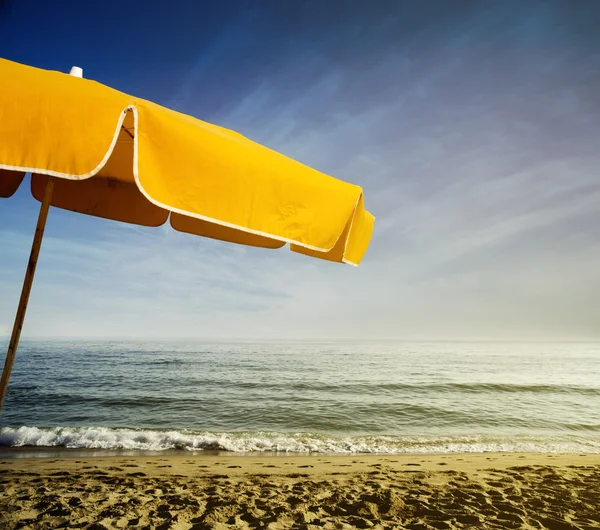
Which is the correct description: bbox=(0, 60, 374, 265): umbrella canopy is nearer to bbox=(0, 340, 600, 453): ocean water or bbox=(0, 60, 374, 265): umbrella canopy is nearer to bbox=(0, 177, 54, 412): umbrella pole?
bbox=(0, 177, 54, 412): umbrella pole

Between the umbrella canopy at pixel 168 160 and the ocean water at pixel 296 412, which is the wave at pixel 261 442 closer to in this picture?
the ocean water at pixel 296 412

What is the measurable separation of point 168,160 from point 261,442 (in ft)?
29.3

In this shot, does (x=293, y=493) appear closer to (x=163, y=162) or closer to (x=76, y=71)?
(x=163, y=162)

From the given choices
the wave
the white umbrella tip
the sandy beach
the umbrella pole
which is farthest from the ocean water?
the white umbrella tip

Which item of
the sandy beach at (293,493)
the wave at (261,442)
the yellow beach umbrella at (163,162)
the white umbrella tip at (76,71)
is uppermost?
the white umbrella tip at (76,71)

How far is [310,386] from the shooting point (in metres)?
18.0

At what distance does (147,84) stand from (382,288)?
70.9 m

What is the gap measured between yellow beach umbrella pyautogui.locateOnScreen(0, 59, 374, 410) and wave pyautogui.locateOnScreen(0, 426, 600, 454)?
7.53m

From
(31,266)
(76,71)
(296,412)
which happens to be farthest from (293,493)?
(296,412)

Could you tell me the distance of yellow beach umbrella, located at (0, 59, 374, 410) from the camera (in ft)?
5.34

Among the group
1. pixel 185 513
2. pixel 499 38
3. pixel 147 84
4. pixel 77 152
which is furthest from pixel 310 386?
pixel 499 38

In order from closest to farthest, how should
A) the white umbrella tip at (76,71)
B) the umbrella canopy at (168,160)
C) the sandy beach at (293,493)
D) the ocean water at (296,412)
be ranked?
the umbrella canopy at (168,160), the white umbrella tip at (76,71), the sandy beach at (293,493), the ocean water at (296,412)

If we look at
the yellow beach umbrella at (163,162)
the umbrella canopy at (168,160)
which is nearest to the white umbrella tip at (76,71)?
the yellow beach umbrella at (163,162)

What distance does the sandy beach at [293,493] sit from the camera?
414 cm
